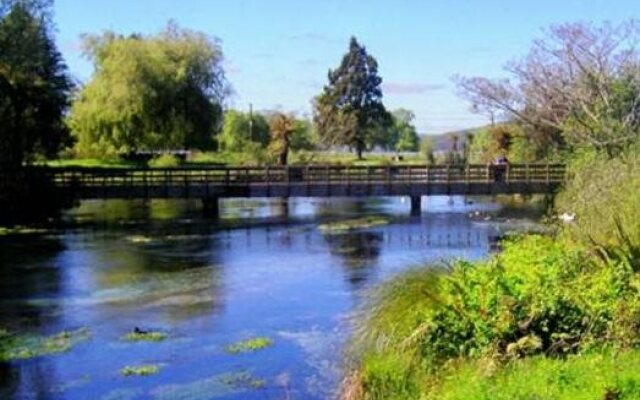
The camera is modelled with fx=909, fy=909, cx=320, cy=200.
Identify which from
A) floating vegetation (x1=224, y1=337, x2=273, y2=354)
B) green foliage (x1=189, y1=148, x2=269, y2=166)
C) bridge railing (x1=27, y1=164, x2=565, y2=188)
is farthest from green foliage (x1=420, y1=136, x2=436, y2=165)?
floating vegetation (x1=224, y1=337, x2=273, y2=354)

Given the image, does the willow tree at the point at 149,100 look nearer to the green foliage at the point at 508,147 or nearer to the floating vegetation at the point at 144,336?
the green foliage at the point at 508,147

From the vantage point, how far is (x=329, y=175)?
132 feet

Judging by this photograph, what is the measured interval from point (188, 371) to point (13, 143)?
2706 cm

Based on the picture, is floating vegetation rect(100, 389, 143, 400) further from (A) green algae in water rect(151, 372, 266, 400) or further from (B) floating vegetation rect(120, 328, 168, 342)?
(B) floating vegetation rect(120, 328, 168, 342)

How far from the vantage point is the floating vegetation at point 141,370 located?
12852 millimetres

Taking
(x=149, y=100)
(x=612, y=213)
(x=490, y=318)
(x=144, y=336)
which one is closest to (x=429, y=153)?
(x=149, y=100)

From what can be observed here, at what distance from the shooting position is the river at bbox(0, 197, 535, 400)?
12547 mm

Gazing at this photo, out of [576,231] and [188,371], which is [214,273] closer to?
[188,371]

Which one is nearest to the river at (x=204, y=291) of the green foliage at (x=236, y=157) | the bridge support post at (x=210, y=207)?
the bridge support post at (x=210, y=207)

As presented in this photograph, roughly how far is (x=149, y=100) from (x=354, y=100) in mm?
30762

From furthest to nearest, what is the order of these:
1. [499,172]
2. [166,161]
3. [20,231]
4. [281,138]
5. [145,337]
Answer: [281,138]
[166,161]
[499,172]
[20,231]
[145,337]

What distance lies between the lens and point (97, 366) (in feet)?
43.7

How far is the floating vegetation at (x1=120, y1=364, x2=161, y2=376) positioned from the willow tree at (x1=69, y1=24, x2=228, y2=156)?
132 feet

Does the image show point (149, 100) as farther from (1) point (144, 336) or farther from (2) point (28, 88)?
(1) point (144, 336)
